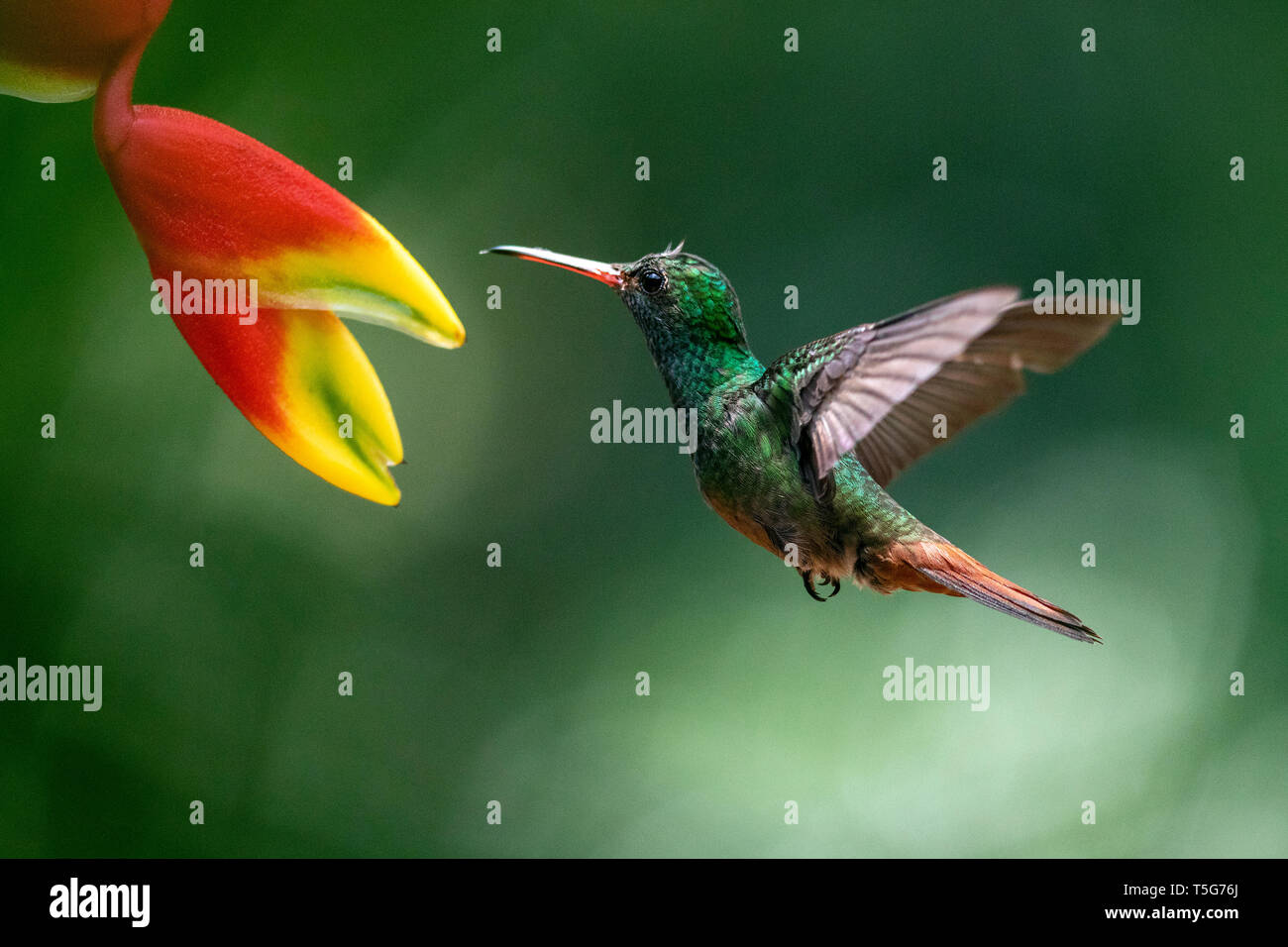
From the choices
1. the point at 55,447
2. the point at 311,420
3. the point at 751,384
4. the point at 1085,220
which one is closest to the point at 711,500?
the point at 751,384

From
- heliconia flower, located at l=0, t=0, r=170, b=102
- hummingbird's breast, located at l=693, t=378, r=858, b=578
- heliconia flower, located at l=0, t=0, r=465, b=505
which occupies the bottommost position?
hummingbird's breast, located at l=693, t=378, r=858, b=578

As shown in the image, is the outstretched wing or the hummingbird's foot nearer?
the outstretched wing

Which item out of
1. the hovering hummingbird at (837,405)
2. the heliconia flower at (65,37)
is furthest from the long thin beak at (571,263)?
the heliconia flower at (65,37)

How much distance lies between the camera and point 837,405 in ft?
1.87

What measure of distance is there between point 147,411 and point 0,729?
1.24 feet

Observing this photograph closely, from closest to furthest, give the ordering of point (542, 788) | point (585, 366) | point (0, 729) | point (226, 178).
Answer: point (226, 178), point (0, 729), point (542, 788), point (585, 366)

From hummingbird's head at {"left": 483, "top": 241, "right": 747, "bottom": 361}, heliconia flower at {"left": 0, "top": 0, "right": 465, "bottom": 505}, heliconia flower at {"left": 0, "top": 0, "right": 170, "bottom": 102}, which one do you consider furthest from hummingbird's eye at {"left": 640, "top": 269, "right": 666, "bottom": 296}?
heliconia flower at {"left": 0, "top": 0, "right": 170, "bottom": 102}

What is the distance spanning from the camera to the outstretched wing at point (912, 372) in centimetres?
49

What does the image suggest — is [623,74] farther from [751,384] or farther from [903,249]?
[751,384]

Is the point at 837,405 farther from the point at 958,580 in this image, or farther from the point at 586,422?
the point at 586,422

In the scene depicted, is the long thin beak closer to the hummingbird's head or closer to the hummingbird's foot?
the hummingbird's head

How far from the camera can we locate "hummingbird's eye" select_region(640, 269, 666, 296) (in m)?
0.64

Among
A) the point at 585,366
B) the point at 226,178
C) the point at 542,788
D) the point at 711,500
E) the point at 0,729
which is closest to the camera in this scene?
the point at 226,178

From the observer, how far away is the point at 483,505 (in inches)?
61.2
